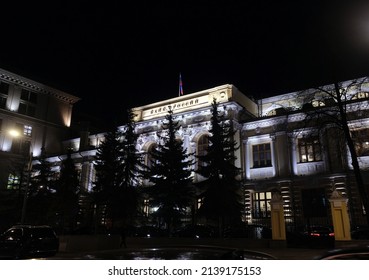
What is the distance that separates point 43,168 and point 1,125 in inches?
790

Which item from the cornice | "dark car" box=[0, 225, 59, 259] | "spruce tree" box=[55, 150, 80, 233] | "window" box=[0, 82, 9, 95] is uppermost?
the cornice

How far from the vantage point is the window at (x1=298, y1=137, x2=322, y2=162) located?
2970cm

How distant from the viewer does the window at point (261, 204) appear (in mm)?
30203

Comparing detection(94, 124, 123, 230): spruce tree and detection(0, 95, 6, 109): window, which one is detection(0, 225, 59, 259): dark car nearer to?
detection(94, 124, 123, 230): spruce tree

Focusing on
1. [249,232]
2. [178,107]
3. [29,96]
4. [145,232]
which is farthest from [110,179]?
[29,96]

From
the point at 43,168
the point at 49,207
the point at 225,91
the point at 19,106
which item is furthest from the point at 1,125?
the point at 225,91

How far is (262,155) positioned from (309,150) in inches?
A: 184

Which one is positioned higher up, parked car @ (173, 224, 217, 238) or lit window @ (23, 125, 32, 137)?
lit window @ (23, 125, 32, 137)

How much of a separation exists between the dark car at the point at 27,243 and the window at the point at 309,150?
23.0 meters

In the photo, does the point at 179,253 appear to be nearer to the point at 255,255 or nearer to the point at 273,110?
the point at 255,255

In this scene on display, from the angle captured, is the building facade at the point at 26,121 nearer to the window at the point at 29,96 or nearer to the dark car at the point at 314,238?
the window at the point at 29,96

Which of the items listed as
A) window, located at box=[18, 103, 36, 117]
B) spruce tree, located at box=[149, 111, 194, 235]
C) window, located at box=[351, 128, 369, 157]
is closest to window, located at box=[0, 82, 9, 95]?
window, located at box=[18, 103, 36, 117]

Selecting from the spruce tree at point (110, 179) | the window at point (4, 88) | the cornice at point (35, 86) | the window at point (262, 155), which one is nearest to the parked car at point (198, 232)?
the spruce tree at point (110, 179)

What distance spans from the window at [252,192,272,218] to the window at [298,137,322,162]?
4807 mm
